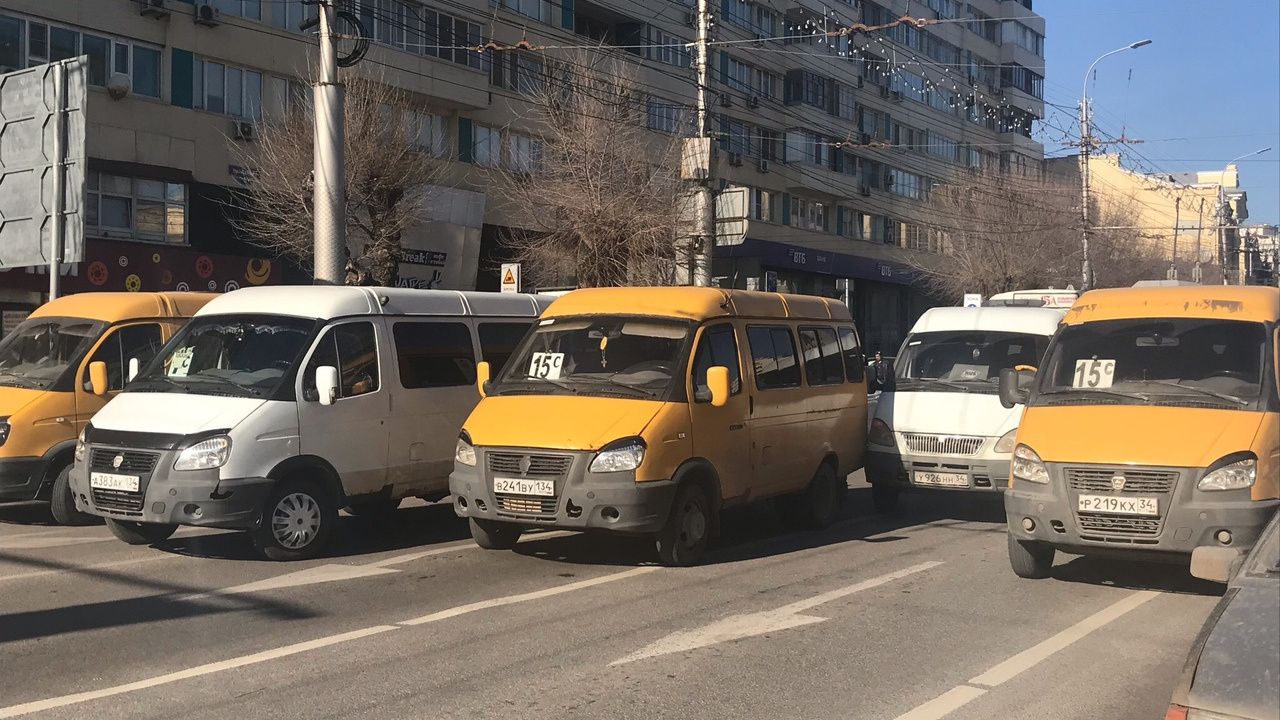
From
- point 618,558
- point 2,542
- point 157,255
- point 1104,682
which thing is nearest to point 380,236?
point 157,255

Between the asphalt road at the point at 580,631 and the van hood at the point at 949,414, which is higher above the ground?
the van hood at the point at 949,414

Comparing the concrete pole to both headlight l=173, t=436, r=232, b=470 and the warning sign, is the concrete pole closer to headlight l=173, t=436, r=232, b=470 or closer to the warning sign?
the warning sign

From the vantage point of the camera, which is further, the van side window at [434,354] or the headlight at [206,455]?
the van side window at [434,354]

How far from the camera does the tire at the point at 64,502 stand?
11.9 m

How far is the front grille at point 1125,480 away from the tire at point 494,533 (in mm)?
4487

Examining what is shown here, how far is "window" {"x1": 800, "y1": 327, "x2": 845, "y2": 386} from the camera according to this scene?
12.2 meters

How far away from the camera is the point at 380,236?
26.1 meters

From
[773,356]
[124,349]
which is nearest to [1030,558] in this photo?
[773,356]

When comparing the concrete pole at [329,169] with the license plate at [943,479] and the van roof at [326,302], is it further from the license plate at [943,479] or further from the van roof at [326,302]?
the license plate at [943,479]

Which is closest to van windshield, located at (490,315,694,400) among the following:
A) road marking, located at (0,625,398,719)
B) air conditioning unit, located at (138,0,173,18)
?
road marking, located at (0,625,398,719)

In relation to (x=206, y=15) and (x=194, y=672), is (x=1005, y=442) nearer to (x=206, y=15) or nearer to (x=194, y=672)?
(x=194, y=672)

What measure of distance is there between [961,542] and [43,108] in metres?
13.4

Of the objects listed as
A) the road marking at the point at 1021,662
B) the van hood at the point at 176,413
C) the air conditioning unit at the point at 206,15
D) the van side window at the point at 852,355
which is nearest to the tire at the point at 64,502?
the van hood at the point at 176,413

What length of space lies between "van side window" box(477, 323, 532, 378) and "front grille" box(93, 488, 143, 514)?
3.77 metres
